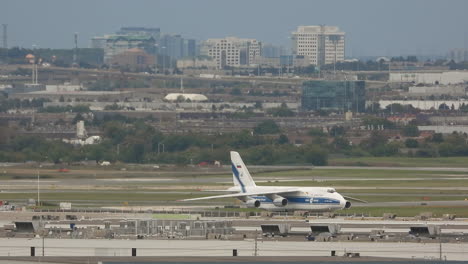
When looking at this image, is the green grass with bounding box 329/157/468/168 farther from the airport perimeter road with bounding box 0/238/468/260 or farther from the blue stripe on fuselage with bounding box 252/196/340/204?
the airport perimeter road with bounding box 0/238/468/260

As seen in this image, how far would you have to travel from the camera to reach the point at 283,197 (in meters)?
93.8

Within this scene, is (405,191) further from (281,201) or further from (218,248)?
(218,248)

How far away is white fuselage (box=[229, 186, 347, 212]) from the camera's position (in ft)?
301

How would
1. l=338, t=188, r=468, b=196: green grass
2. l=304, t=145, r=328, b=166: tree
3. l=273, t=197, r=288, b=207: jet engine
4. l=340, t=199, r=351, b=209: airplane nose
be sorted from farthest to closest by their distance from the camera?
1. l=304, t=145, r=328, b=166: tree
2. l=338, t=188, r=468, b=196: green grass
3. l=273, t=197, r=288, b=207: jet engine
4. l=340, t=199, r=351, b=209: airplane nose

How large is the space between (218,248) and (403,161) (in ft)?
320

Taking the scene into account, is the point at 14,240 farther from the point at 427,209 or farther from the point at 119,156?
the point at 119,156

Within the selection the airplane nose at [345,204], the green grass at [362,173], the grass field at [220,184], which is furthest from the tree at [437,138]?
the airplane nose at [345,204]

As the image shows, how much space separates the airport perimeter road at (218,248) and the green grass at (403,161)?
86668 mm

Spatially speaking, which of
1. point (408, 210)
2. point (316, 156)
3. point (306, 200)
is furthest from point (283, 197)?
point (316, 156)

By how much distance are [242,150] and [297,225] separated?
9327cm

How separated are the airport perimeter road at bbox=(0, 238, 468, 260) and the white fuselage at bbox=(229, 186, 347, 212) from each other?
20524 mm

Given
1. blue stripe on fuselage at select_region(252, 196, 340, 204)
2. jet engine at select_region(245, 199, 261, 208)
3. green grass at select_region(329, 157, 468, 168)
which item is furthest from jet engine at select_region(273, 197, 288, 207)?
green grass at select_region(329, 157, 468, 168)

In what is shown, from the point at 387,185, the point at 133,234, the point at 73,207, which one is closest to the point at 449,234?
the point at 133,234

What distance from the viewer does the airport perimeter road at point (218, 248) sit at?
6588cm
